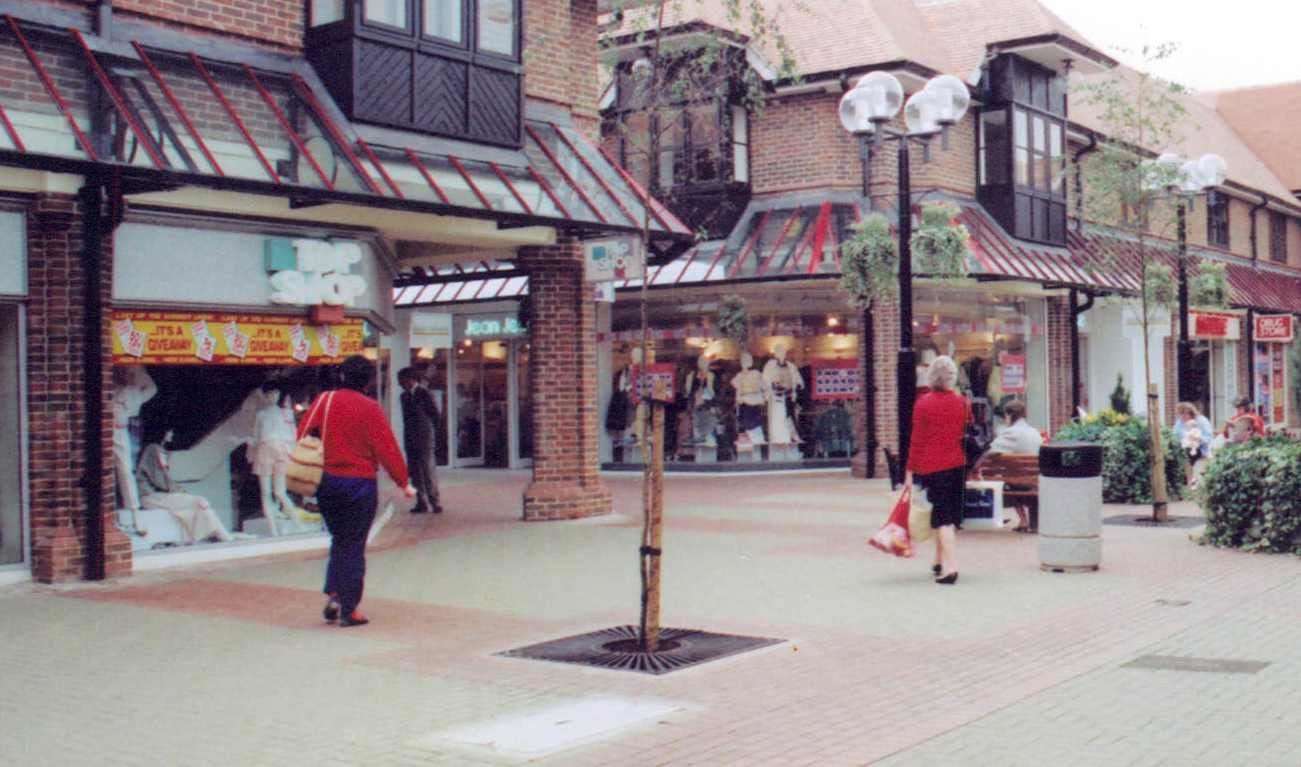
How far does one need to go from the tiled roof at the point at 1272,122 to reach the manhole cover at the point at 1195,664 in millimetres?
39855

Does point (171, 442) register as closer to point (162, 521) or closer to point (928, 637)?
point (162, 521)

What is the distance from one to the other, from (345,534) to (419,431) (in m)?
8.28

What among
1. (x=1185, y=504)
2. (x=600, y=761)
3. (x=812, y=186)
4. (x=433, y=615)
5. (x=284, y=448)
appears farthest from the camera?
(x=812, y=186)

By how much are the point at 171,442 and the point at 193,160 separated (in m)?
2.96

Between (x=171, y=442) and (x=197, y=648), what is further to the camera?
(x=171, y=442)

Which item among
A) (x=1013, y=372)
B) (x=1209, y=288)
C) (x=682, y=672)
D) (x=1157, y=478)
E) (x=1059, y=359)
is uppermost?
(x=1209, y=288)

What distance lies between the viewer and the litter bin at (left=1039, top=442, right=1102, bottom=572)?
1166cm

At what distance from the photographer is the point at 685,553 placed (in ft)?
43.8

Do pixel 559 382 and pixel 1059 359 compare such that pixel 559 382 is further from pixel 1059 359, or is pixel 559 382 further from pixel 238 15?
pixel 1059 359

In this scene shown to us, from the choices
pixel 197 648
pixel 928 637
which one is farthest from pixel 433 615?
pixel 928 637

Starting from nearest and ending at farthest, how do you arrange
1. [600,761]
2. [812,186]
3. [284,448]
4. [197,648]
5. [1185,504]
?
[600,761] → [197,648] → [284,448] → [1185,504] → [812,186]

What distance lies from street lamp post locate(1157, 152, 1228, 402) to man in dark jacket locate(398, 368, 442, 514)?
31.2ft

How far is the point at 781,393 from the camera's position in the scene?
24.8 meters

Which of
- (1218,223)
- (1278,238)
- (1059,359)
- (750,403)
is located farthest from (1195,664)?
(1278,238)
